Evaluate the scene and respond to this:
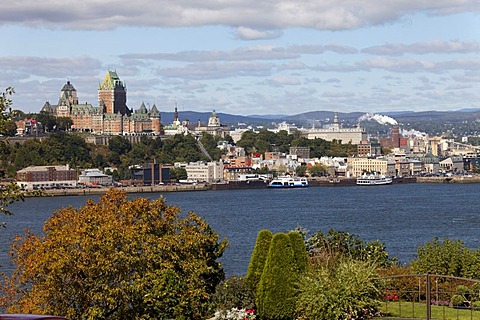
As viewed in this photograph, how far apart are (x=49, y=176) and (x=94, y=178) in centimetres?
393

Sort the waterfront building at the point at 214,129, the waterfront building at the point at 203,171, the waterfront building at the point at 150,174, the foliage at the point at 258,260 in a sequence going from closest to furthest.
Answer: the foliage at the point at 258,260 < the waterfront building at the point at 150,174 < the waterfront building at the point at 203,171 < the waterfront building at the point at 214,129

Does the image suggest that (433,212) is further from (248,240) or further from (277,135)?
(277,135)

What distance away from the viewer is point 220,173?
101 meters

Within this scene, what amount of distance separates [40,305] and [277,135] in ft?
395

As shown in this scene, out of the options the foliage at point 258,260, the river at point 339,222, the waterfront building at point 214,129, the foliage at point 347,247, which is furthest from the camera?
the waterfront building at point 214,129

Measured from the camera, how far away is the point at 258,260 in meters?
11.9

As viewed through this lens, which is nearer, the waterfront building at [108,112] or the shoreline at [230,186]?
the shoreline at [230,186]

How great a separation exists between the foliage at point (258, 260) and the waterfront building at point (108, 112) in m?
104

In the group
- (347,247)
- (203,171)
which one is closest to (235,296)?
(347,247)

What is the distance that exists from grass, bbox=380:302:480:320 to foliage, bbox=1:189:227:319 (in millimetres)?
2135

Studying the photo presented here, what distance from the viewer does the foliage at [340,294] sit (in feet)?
33.3

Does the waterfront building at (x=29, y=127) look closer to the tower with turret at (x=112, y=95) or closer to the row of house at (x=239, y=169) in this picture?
the row of house at (x=239, y=169)

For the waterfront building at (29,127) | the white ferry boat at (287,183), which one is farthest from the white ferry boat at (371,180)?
the waterfront building at (29,127)

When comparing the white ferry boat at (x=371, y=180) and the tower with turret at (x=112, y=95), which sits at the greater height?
the tower with turret at (x=112, y=95)
